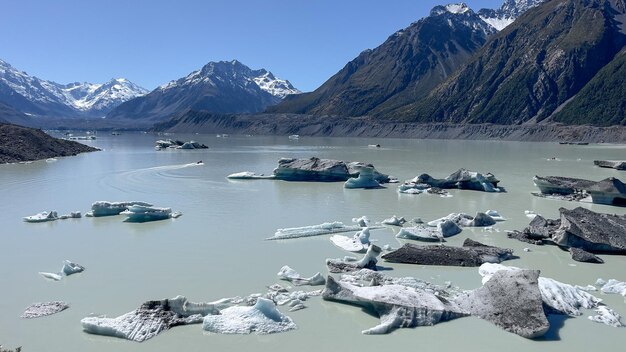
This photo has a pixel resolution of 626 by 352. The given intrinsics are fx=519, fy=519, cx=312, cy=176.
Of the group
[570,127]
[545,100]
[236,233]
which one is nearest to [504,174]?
[236,233]

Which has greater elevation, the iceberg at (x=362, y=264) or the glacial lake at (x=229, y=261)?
the iceberg at (x=362, y=264)

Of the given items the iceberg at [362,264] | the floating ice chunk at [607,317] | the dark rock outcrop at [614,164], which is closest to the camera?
the floating ice chunk at [607,317]

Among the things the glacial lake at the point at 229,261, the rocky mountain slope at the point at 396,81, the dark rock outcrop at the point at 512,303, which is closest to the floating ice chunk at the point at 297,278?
the glacial lake at the point at 229,261

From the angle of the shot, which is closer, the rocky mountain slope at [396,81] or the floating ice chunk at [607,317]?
the floating ice chunk at [607,317]

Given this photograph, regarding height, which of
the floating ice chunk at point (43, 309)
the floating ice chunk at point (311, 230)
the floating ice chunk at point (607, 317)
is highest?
the floating ice chunk at point (607, 317)

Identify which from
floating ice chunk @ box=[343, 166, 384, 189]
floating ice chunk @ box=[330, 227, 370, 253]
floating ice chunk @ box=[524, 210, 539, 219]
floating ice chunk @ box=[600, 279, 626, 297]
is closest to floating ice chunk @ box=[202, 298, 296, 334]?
floating ice chunk @ box=[330, 227, 370, 253]

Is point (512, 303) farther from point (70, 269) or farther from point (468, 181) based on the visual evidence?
point (468, 181)

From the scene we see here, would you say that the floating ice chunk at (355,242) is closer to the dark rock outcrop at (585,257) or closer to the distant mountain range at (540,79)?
→ the dark rock outcrop at (585,257)

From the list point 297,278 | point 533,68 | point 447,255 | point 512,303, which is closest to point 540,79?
point 533,68
